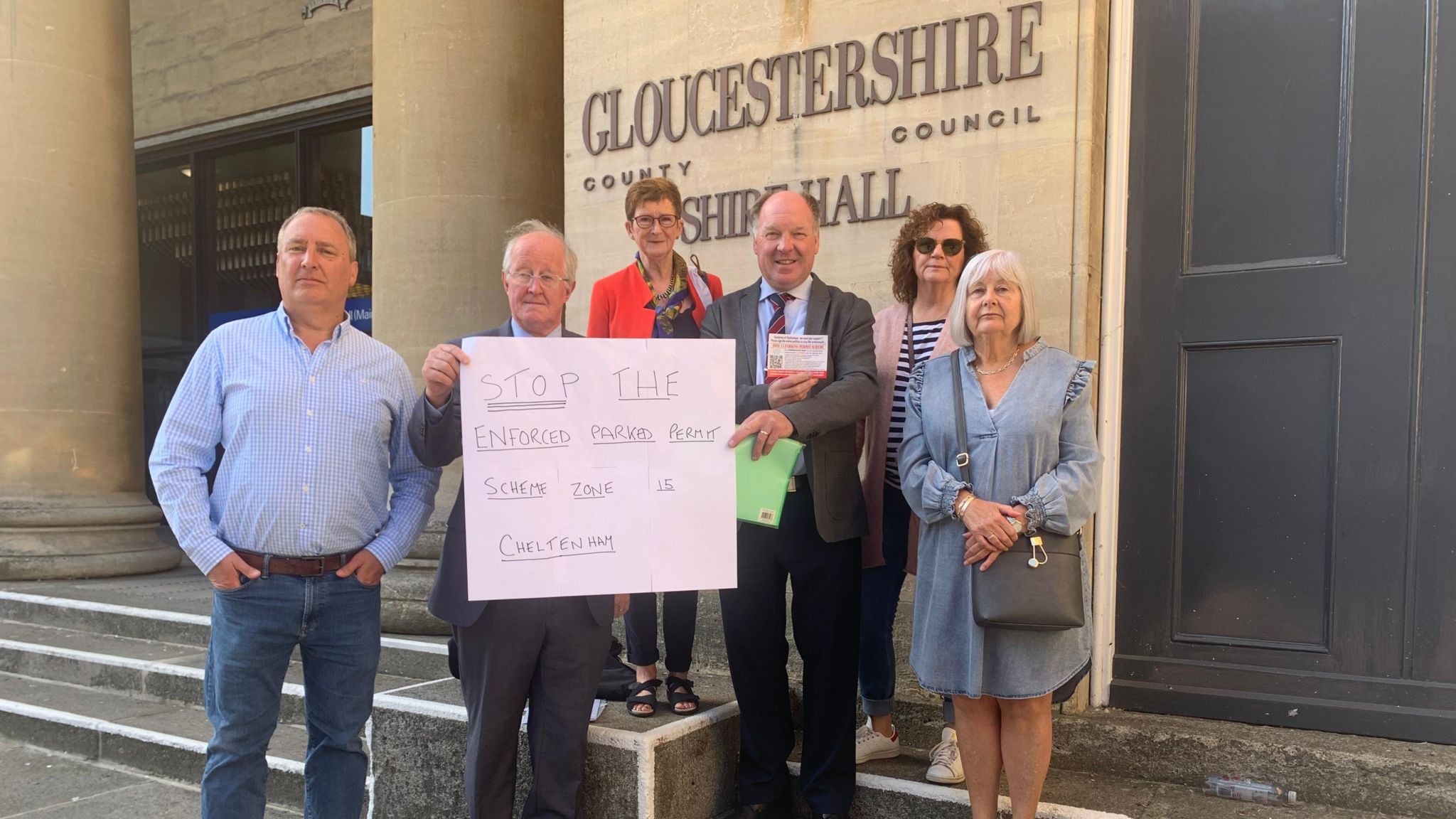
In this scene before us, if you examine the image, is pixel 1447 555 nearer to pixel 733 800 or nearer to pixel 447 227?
pixel 733 800

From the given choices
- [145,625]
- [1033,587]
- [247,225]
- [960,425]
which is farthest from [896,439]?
[247,225]

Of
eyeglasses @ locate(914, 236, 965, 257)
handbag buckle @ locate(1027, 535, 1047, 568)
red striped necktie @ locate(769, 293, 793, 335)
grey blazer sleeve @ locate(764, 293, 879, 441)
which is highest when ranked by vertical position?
eyeglasses @ locate(914, 236, 965, 257)

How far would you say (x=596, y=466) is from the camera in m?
2.99

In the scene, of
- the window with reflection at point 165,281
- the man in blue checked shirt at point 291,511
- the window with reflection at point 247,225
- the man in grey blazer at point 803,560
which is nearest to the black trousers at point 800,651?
the man in grey blazer at point 803,560

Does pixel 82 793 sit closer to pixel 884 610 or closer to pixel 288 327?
pixel 288 327

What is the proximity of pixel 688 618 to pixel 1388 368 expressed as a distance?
9.23 feet

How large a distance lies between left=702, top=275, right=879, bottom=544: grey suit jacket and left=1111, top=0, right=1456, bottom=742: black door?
4.97 feet

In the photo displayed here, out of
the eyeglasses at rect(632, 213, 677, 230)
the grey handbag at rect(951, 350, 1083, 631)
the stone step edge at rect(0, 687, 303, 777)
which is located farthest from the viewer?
the stone step edge at rect(0, 687, 303, 777)

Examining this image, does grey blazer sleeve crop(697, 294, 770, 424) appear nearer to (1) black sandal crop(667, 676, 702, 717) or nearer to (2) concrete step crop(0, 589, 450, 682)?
(1) black sandal crop(667, 676, 702, 717)

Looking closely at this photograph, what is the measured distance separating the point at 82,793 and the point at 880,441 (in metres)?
4.04

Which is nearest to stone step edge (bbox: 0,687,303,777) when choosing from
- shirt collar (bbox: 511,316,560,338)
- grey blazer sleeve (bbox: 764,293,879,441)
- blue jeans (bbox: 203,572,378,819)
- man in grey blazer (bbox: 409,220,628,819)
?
blue jeans (bbox: 203,572,378,819)

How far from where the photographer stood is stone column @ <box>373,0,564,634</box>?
6.19 m

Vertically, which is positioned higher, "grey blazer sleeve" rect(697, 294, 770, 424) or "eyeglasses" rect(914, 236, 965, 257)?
"eyeglasses" rect(914, 236, 965, 257)

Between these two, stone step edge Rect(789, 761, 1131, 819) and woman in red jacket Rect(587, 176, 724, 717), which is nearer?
stone step edge Rect(789, 761, 1131, 819)
